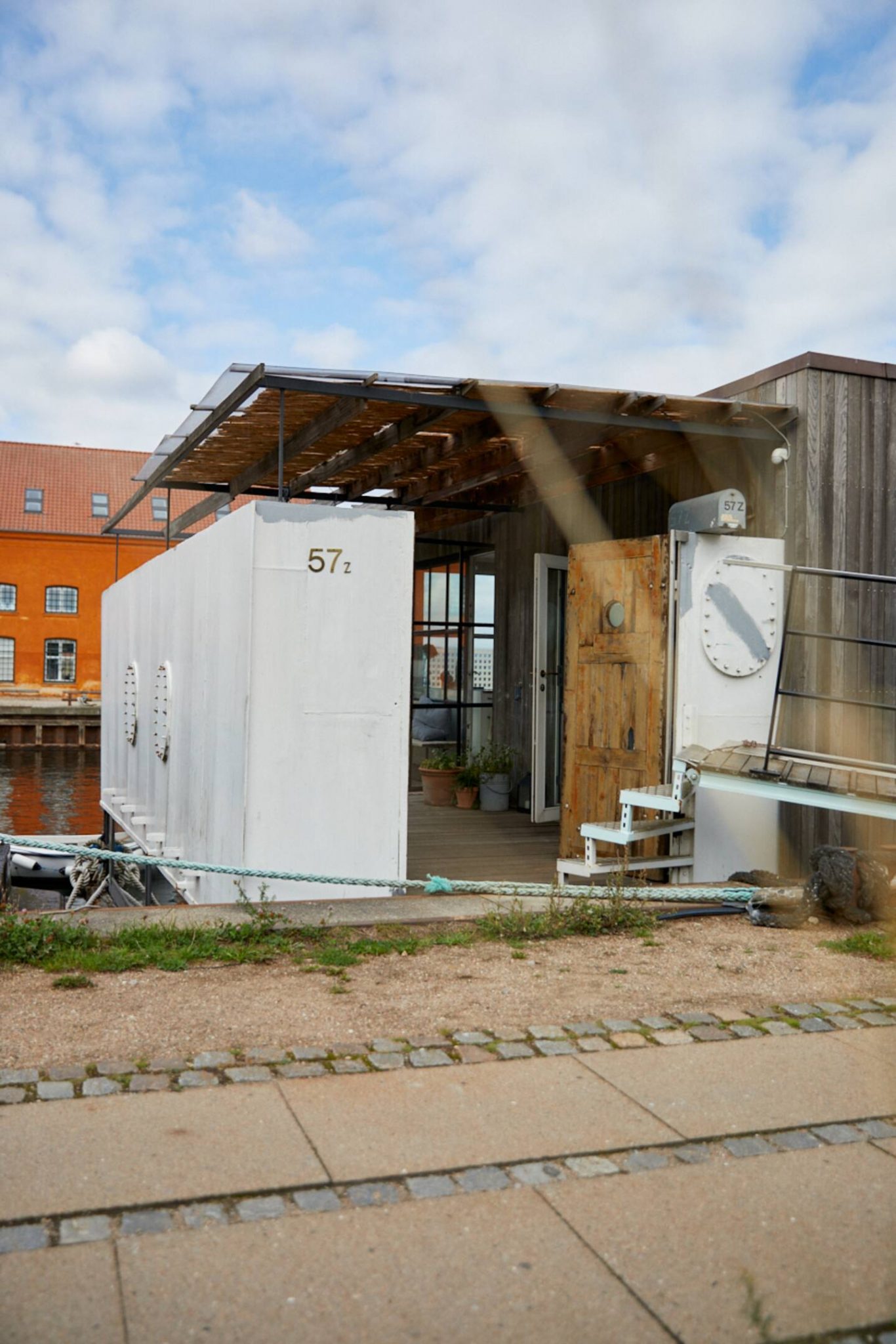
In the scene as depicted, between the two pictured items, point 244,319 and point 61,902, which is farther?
point 61,902

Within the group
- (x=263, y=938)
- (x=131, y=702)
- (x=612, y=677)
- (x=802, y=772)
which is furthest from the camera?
(x=131, y=702)

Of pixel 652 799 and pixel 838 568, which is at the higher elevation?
pixel 838 568

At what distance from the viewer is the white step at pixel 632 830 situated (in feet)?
23.6

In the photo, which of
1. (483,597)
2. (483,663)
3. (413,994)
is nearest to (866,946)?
(413,994)

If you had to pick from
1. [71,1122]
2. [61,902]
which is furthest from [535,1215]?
[61,902]

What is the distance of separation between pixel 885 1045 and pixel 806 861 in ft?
12.2

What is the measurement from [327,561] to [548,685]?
4.50 m

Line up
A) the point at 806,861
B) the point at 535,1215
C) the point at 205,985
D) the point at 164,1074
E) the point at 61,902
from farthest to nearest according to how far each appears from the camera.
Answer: the point at 61,902
the point at 806,861
the point at 205,985
the point at 164,1074
the point at 535,1215

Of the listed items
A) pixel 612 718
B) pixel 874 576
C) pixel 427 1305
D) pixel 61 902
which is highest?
pixel 874 576

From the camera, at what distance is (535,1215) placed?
110 inches

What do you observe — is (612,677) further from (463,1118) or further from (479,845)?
(463,1118)

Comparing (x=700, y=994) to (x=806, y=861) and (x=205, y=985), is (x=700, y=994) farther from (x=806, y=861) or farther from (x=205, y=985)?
(x=806, y=861)

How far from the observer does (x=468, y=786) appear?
11.8m

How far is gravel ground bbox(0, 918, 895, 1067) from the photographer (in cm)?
400
